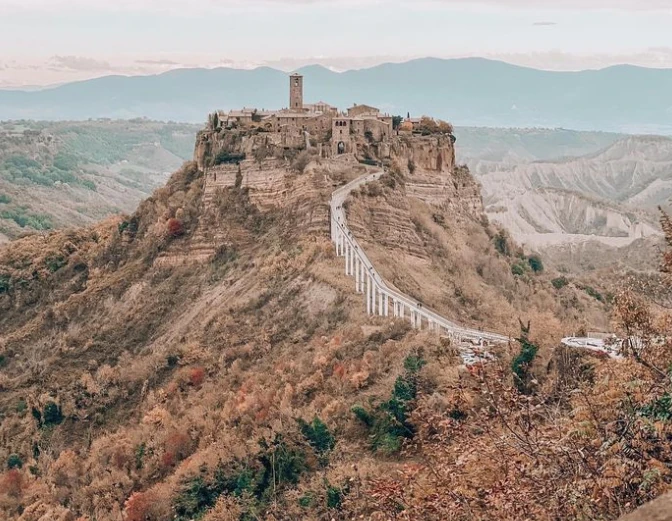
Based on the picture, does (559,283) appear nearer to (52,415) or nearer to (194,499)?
(52,415)

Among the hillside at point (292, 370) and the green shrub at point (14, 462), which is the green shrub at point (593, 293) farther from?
the green shrub at point (14, 462)

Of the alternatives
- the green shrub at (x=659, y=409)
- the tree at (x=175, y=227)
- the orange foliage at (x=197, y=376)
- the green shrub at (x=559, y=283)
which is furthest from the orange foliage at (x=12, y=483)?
the green shrub at (x=559, y=283)

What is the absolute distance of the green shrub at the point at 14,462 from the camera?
3500cm

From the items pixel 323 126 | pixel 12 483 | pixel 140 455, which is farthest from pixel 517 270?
pixel 12 483

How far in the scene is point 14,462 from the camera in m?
35.2

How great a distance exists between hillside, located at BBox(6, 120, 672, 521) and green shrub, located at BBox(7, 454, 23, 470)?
71 millimetres

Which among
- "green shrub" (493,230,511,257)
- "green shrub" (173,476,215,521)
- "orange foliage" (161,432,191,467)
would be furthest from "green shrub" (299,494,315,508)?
"green shrub" (493,230,511,257)

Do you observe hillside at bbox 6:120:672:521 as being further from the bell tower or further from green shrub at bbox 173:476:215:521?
the bell tower

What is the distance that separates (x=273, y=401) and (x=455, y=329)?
561 centimetres

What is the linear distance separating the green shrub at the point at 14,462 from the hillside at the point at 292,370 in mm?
71

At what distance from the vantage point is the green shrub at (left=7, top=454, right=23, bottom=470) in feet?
115

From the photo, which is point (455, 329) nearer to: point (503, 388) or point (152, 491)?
point (152, 491)

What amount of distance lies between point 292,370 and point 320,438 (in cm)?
641

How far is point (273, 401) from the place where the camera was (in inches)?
1101
